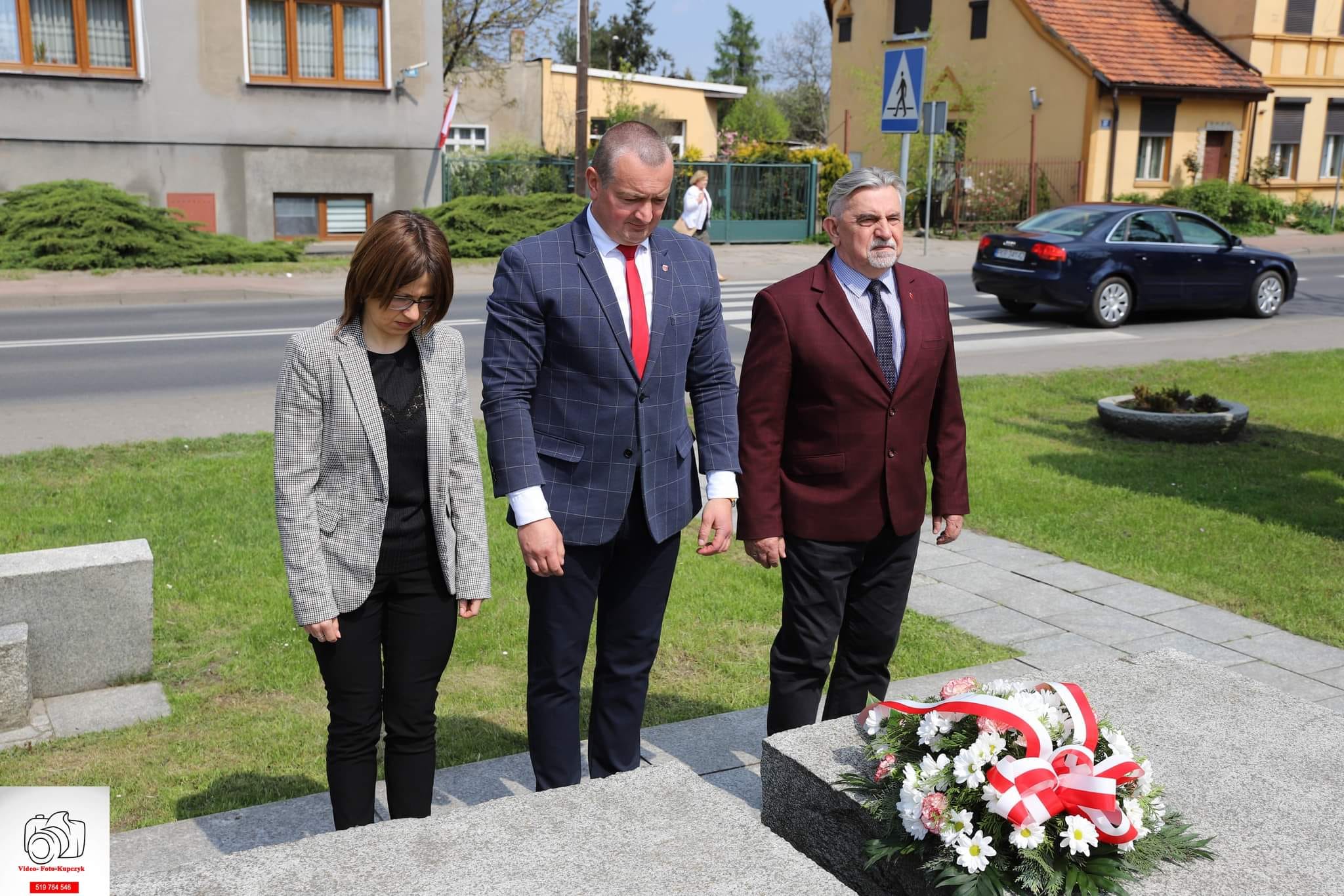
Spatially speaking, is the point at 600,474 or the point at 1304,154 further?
the point at 1304,154

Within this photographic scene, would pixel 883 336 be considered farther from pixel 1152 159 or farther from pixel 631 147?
pixel 1152 159

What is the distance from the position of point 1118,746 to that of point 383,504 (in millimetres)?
1890

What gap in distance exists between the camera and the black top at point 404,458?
132 inches

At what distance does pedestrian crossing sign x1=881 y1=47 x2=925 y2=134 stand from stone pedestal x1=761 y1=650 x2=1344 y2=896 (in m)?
9.19

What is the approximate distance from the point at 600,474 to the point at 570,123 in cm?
4464

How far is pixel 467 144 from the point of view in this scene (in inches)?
1754

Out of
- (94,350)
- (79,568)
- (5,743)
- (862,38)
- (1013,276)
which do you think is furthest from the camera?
(862,38)

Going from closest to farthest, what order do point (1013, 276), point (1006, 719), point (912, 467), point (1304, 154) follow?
point (1006, 719), point (912, 467), point (1013, 276), point (1304, 154)

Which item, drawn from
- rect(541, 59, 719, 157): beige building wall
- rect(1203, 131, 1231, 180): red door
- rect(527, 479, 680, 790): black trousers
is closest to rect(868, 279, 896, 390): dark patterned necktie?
rect(527, 479, 680, 790): black trousers

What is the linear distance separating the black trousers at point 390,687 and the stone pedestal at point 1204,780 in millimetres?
941

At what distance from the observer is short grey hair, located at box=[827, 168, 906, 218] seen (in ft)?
12.1

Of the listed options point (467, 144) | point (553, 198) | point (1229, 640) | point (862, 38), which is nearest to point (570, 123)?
point (467, 144)

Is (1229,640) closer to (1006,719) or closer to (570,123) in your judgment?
(1006,719)

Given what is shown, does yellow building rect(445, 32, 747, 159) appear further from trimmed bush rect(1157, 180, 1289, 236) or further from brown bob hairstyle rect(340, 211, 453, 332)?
brown bob hairstyle rect(340, 211, 453, 332)
